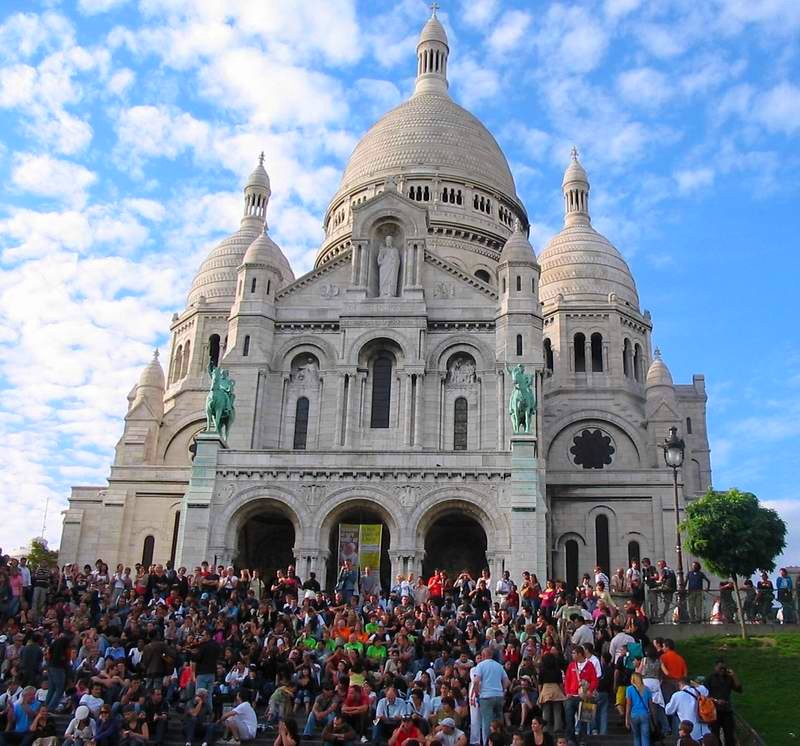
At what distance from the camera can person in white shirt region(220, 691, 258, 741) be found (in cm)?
2058

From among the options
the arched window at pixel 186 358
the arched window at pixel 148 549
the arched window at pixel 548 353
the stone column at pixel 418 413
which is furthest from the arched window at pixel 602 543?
the arched window at pixel 186 358

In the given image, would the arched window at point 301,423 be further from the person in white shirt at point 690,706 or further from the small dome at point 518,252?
the person in white shirt at point 690,706

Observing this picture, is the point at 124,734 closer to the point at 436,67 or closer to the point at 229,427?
the point at 229,427

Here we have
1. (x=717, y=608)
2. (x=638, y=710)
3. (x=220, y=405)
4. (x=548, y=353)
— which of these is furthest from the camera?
(x=548, y=353)

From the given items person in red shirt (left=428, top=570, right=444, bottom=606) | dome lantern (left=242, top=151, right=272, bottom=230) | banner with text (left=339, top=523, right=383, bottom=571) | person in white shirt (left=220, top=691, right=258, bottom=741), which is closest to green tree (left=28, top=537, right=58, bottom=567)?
dome lantern (left=242, top=151, right=272, bottom=230)

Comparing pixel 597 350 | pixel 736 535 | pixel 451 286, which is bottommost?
pixel 736 535

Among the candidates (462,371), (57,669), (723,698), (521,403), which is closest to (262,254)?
(462,371)

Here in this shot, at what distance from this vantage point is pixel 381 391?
45688 mm

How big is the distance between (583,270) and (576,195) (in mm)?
8241

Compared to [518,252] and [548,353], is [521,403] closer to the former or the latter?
[518,252]

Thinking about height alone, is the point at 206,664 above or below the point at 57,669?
above

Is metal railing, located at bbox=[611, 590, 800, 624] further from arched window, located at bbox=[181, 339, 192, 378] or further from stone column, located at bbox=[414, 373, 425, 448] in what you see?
arched window, located at bbox=[181, 339, 192, 378]

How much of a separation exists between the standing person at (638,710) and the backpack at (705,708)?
3.36 feet

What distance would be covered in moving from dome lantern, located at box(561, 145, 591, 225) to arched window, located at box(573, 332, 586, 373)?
30.8 ft
